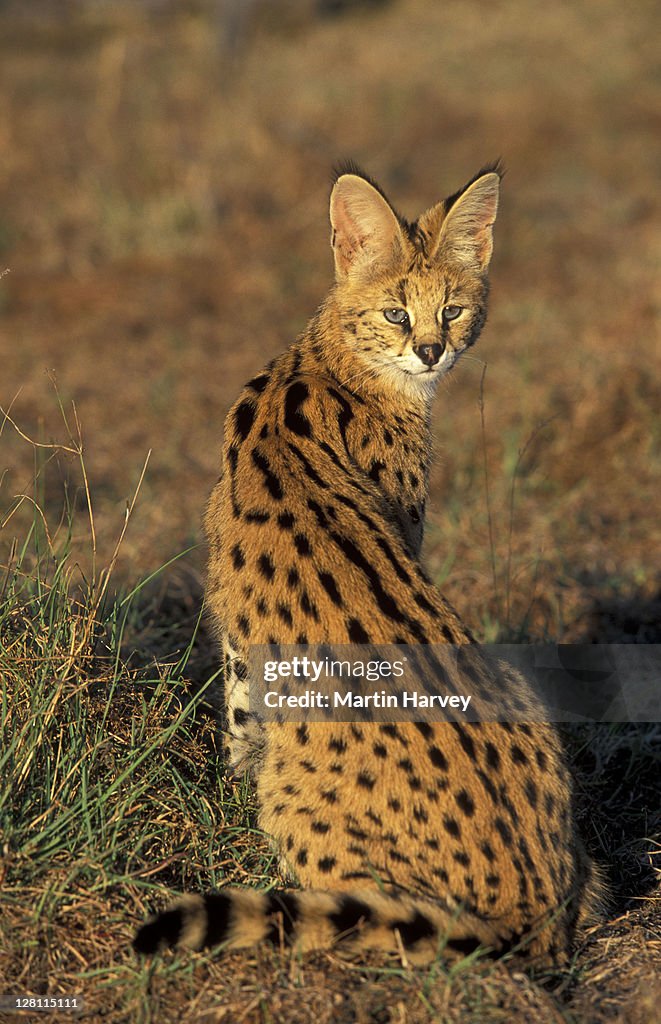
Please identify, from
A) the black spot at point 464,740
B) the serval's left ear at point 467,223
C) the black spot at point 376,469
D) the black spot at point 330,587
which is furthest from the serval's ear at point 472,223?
the black spot at point 464,740

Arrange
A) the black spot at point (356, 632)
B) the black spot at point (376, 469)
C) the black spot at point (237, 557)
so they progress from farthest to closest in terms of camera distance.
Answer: the black spot at point (376, 469) < the black spot at point (237, 557) < the black spot at point (356, 632)

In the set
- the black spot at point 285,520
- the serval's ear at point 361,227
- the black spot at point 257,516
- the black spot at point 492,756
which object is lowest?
the black spot at point 492,756

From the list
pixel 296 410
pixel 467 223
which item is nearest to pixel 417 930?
pixel 296 410

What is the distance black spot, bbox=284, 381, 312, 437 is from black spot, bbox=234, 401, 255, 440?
0.39ft

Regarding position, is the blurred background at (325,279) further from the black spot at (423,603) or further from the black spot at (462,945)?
the black spot at (462,945)

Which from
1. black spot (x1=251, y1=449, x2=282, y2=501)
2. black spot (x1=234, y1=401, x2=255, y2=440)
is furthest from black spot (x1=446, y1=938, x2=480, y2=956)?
black spot (x1=234, y1=401, x2=255, y2=440)

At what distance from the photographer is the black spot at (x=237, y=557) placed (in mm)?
3426

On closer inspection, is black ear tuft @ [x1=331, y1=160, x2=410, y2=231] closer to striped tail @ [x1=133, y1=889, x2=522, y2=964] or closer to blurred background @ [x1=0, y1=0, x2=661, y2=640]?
blurred background @ [x1=0, y1=0, x2=661, y2=640]

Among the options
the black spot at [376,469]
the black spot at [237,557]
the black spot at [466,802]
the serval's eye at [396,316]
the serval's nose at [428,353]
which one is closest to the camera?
the black spot at [466,802]

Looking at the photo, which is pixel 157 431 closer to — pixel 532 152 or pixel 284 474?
pixel 284 474

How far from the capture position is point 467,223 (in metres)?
4.35

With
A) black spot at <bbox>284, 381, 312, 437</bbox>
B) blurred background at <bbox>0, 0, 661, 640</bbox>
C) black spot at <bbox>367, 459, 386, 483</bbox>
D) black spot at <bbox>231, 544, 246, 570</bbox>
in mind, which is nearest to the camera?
black spot at <bbox>231, 544, 246, 570</bbox>

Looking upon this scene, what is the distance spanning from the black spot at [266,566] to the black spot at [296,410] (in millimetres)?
529

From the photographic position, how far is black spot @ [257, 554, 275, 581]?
10.9 feet
